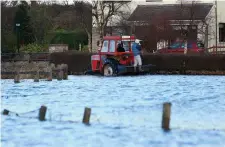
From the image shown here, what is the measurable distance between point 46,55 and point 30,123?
123ft

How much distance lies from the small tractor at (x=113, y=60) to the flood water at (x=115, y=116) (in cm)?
831

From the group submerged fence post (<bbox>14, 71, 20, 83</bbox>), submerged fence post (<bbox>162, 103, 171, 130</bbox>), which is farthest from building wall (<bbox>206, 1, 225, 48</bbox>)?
submerged fence post (<bbox>162, 103, 171, 130</bbox>)

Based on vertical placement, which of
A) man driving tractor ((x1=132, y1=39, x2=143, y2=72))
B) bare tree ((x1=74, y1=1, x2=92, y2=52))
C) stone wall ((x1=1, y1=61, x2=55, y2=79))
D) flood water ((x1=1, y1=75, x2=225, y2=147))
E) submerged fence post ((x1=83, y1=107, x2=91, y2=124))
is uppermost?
bare tree ((x1=74, y1=1, x2=92, y2=52))

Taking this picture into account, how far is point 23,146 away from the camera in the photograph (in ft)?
51.9

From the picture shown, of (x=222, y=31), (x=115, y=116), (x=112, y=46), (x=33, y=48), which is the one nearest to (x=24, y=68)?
(x=112, y=46)

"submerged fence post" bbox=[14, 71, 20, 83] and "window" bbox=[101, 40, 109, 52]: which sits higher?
"window" bbox=[101, 40, 109, 52]

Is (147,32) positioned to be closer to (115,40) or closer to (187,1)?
(187,1)

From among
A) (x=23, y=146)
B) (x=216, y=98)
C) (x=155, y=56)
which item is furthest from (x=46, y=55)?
Result: (x=23, y=146)

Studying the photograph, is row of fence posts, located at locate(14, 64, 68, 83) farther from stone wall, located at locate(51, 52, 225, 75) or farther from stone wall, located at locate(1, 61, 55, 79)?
stone wall, located at locate(51, 52, 225, 75)

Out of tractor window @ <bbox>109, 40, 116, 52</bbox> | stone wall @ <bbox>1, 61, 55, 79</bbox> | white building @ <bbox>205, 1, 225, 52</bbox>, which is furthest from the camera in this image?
white building @ <bbox>205, 1, 225, 52</bbox>

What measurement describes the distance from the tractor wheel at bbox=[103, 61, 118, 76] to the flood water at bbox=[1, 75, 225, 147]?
8.23m

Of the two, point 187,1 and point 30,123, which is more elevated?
point 187,1

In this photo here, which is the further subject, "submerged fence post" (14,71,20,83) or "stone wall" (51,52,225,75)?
"stone wall" (51,52,225,75)

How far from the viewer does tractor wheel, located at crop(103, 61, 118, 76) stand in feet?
139
